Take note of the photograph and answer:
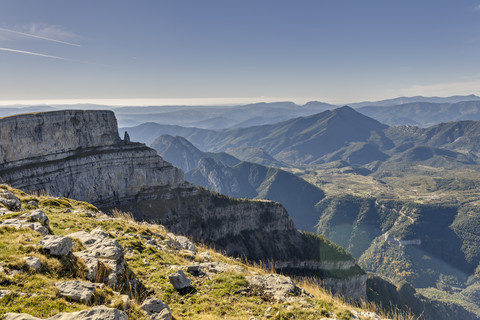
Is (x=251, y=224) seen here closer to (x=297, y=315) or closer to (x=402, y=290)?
(x=402, y=290)

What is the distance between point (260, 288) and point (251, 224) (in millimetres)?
129555

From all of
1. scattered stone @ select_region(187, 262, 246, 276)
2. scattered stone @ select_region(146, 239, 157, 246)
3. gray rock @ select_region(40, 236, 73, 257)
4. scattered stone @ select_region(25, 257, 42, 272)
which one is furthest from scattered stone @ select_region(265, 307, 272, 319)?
scattered stone @ select_region(146, 239, 157, 246)

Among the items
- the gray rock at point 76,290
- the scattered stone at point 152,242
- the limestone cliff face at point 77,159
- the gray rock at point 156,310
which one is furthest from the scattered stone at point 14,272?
the limestone cliff face at point 77,159

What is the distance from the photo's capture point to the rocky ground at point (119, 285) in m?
9.63

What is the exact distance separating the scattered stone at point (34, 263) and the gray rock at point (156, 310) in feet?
16.8

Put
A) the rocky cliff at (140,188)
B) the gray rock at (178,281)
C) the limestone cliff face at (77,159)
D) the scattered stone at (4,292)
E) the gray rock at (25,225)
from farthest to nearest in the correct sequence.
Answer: the rocky cliff at (140,188)
the limestone cliff face at (77,159)
the gray rock at (25,225)
the gray rock at (178,281)
the scattered stone at (4,292)

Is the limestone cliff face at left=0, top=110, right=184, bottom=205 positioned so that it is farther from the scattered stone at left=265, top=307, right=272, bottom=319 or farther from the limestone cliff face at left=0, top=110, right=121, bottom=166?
the scattered stone at left=265, top=307, right=272, bottom=319

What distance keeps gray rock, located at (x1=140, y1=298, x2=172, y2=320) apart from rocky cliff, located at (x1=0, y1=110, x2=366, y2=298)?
228ft

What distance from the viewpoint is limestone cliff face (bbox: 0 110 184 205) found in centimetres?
8250

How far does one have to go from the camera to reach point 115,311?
875cm

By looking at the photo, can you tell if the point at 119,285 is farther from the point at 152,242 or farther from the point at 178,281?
the point at 152,242

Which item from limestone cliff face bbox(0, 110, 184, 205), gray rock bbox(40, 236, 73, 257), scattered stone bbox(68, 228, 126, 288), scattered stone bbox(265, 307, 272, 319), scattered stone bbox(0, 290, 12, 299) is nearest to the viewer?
scattered stone bbox(0, 290, 12, 299)

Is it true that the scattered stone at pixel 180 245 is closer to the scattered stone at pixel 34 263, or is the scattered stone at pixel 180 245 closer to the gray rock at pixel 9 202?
the scattered stone at pixel 34 263

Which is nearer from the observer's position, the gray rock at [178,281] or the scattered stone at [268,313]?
the scattered stone at [268,313]
